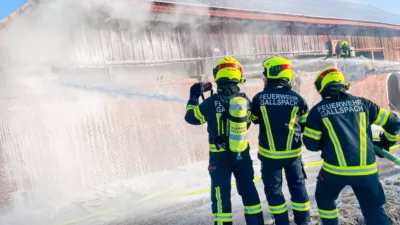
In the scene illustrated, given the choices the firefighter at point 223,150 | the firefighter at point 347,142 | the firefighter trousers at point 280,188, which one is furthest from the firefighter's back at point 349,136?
the firefighter at point 223,150

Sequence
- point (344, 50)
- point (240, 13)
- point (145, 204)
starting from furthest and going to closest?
point (344, 50), point (240, 13), point (145, 204)

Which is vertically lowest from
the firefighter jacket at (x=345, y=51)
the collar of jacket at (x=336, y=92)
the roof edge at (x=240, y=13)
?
the collar of jacket at (x=336, y=92)

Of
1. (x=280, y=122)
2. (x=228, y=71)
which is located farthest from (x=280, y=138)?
(x=228, y=71)

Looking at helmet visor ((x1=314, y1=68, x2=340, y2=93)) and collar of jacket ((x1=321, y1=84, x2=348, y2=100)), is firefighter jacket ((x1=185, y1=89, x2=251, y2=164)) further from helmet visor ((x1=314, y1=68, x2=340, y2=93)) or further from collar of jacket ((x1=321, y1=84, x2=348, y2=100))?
collar of jacket ((x1=321, y1=84, x2=348, y2=100))

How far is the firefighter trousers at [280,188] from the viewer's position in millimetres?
3361

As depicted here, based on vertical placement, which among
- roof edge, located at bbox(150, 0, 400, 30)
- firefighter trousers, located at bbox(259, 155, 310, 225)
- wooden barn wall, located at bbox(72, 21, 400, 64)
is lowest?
firefighter trousers, located at bbox(259, 155, 310, 225)

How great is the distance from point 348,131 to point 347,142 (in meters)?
0.10

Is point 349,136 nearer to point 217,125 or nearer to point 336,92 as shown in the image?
point 336,92

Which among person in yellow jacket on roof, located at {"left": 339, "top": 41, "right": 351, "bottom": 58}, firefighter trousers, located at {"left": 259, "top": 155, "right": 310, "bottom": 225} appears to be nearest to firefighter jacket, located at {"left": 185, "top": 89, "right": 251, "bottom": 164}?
firefighter trousers, located at {"left": 259, "top": 155, "right": 310, "bottom": 225}

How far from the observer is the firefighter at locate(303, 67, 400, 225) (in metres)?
2.86

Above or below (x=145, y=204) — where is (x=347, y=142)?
above

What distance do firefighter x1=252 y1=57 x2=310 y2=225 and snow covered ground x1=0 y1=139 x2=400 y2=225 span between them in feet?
3.01

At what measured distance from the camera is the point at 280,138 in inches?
132

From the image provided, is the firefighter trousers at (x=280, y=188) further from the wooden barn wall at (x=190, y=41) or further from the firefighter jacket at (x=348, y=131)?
the wooden barn wall at (x=190, y=41)
